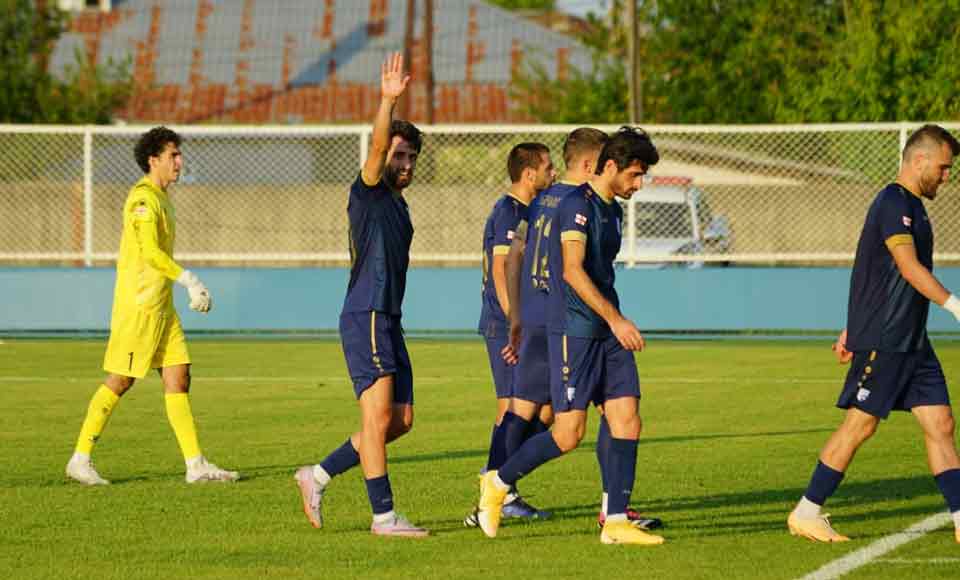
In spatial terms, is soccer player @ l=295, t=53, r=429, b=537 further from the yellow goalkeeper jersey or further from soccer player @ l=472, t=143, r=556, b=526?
the yellow goalkeeper jersey

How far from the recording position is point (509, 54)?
188ft

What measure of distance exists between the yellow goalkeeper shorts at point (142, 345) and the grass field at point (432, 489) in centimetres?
64

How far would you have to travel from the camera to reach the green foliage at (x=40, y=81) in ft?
153

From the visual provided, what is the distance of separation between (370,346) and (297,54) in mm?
50258

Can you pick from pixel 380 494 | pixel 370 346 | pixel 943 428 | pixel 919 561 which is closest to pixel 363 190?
pixel 370 346

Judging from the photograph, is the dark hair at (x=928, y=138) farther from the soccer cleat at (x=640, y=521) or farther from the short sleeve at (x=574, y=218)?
the soccer cleat at (x=640, y=521)

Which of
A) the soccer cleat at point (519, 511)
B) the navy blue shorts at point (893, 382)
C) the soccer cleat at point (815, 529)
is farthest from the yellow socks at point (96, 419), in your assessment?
the navy blue shorts at point (893, 382)

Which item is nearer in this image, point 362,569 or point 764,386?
point 362,569

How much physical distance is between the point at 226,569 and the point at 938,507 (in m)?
3.79

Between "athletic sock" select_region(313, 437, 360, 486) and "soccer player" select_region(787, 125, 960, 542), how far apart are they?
2045 millimetres

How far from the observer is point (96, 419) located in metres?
10.6

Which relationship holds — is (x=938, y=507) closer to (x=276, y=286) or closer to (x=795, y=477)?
(x=795, y=477)

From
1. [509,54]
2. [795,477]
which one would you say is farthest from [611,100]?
[795,477]

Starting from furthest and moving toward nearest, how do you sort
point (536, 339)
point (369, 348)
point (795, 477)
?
1. point (795, 477)
2. point (536, 339)
3. point (369, 348)
